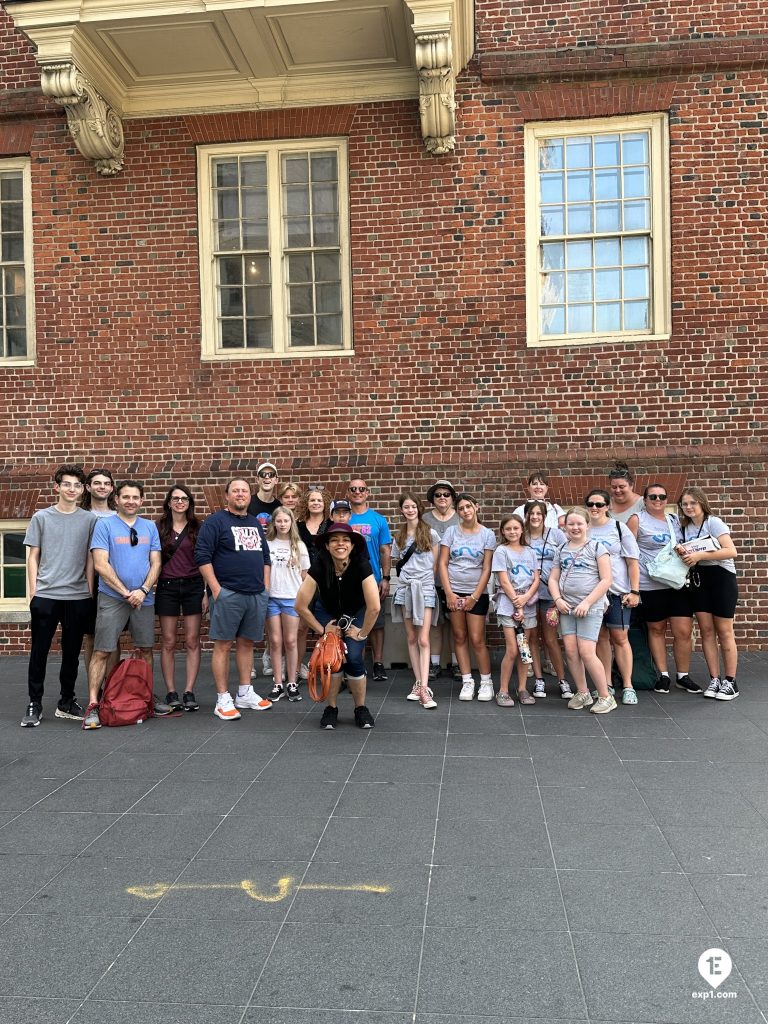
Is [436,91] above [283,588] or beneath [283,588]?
above

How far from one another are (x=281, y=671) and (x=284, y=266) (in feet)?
16.4

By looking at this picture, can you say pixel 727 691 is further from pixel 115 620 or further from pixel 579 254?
pixel 115 620

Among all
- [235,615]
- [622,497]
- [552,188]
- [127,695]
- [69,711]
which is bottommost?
[69,711]

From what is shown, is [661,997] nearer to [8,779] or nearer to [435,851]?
[435,851]

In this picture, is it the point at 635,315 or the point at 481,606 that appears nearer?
the point at 481,606

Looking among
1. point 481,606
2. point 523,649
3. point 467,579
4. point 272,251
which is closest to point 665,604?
point 523,649

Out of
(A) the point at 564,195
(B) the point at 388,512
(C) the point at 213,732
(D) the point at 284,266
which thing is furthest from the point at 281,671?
(A) the point at 564,195

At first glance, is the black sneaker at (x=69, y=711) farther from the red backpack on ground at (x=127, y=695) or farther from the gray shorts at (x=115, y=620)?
the gray shorts at (x=115, y=620)

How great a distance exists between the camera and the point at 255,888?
12.5ft

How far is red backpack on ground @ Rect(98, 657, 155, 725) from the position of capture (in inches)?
265

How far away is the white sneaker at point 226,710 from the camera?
6.81 meters

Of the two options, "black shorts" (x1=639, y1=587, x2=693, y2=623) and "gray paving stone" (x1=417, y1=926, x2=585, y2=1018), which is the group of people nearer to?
"black shorts" (x1=639, y1=587, x2=693, y2=623)

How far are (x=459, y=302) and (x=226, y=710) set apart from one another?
5.26m

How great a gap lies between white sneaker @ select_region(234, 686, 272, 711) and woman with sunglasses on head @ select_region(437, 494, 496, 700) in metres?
1.78
